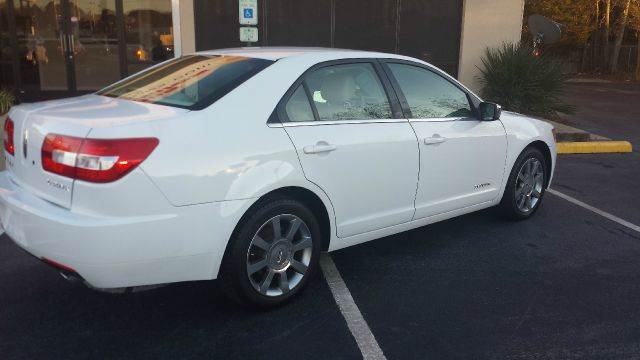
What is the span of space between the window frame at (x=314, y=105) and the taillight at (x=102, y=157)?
0.84 m

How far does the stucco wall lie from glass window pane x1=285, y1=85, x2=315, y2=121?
418 inches

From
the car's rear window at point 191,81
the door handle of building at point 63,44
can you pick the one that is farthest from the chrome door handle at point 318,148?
the door handle of building at point 63,44

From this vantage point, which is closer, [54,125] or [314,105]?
[54,125]

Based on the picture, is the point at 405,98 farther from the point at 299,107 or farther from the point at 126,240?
the point at 126,240

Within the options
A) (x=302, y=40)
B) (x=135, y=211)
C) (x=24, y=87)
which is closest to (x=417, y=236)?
(x=135, y=211)

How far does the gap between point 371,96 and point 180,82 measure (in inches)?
52.1

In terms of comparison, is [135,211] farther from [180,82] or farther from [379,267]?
[379,267]

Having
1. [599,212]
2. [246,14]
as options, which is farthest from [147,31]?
[599,212]

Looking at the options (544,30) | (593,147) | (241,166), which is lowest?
(593,147)

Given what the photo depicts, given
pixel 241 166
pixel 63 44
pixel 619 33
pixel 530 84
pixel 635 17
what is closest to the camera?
pixel 241 166

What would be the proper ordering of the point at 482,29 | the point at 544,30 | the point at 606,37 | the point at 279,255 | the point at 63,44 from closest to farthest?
the point at 279,255, the point at 544,30, the point at 63,44, the point at 482,29, the point at 606,37

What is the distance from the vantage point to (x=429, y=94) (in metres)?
4.61

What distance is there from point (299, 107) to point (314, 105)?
5.1 inches

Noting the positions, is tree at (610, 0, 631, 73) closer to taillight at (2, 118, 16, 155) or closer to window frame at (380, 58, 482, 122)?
window frame at (380, 58, 482, 122)
